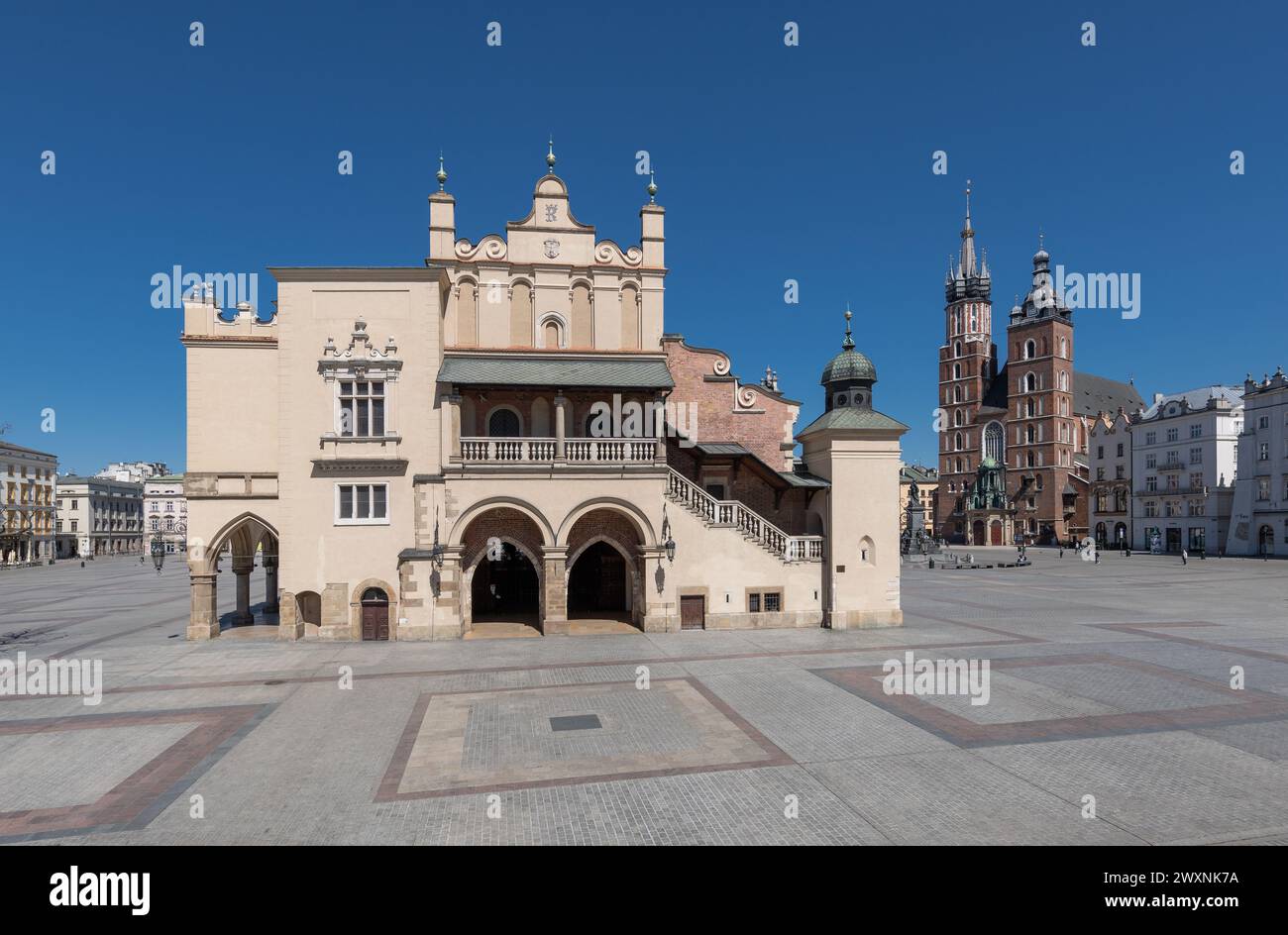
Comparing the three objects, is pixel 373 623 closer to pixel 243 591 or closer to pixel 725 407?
pixel 243 591

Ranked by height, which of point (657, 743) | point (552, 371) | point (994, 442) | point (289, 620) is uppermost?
point (994, 442)

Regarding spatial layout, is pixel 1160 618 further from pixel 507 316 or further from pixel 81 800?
pixel 81 800

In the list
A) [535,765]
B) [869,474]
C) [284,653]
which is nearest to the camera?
[535,765]

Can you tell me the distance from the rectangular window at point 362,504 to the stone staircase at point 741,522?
1100cm

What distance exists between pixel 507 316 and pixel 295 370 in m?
8.56

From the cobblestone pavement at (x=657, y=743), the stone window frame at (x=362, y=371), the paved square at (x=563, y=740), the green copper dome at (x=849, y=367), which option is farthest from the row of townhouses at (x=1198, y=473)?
the stone window frame at (x=362, y=371)

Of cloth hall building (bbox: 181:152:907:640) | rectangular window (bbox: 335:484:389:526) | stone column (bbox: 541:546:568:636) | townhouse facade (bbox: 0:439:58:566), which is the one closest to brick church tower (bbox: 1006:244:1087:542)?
cloth hall building (bbox: 181:152:907:640)

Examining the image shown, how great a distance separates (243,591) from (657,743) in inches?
928

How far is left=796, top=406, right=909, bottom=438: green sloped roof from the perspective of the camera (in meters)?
26.8

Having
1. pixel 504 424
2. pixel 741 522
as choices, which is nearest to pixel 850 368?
pixel 741 522

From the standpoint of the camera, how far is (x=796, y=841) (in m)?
9.52

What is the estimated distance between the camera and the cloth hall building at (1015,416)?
104 meters

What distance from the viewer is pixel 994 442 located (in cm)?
11362

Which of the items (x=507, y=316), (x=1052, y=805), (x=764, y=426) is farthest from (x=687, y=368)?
(x=1052, y=805)
